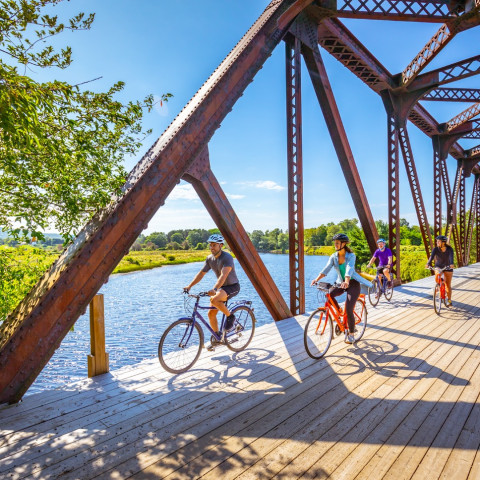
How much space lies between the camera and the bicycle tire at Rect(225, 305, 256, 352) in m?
4.70

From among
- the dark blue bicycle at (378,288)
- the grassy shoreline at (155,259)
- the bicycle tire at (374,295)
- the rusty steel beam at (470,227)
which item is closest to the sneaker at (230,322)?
the dark blue bicycle at (378,288)

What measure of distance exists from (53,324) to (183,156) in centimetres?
249

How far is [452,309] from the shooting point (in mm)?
7727

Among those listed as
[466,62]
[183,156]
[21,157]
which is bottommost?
[21,157]

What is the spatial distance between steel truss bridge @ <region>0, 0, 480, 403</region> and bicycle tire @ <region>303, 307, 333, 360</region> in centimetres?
170

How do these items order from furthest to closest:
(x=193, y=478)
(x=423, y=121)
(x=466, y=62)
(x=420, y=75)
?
(x=423, y=121) → (x=420, y=75) → (x=466, y=62) → (x=193, y=478)

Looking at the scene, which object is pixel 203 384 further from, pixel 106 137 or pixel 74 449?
pixel 106 137

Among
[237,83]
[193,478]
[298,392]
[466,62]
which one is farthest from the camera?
[466,62]

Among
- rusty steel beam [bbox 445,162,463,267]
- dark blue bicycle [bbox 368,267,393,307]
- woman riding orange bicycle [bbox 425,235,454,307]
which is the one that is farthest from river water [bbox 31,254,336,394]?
rusty steel beam [bbox 445,162,463,267]

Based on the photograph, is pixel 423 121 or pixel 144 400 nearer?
pixel 144 400

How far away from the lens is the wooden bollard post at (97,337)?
3896 millimetres

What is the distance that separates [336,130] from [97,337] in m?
7.22

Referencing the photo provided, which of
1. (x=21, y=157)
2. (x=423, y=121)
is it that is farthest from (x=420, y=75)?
(x=21, y=157)

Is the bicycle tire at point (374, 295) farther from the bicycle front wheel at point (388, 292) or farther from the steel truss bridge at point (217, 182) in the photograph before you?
the steel truss bridge at point (217, 182)
